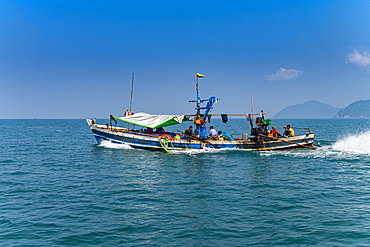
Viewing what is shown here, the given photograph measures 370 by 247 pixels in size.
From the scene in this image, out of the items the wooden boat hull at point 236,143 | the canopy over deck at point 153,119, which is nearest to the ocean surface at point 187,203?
the wooden boat hull at point 236,143

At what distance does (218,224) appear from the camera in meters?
11.1

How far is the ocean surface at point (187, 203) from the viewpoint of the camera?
33.2 ft

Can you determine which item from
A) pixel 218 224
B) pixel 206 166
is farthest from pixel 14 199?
pixel 206 166

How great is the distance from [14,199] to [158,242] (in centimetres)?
951

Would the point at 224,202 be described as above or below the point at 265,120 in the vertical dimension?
below

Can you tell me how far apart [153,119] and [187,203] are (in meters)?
20.0

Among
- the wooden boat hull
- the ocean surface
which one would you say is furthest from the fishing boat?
the ocean surface

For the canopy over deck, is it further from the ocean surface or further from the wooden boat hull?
the ocean surface

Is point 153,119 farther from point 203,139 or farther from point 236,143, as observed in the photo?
point 236,143

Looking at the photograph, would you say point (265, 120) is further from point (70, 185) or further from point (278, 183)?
point (70, 185)

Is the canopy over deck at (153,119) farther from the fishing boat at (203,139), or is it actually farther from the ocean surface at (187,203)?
the ocean surface at (187,203)

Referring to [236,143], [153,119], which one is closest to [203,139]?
[236,143]

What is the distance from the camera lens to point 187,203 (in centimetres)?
1378

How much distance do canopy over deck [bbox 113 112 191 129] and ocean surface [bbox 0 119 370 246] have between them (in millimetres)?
7677
